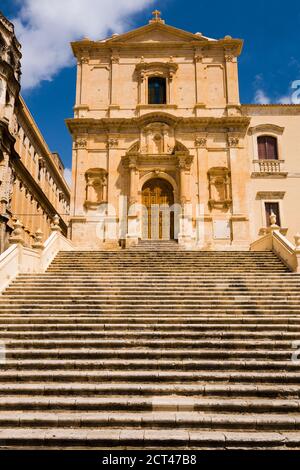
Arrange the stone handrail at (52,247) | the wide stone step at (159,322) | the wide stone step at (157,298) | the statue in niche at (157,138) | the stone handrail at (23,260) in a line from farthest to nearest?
the statue in niche at (157,138)
the stone handrail at (52,247)
the stone handrail at (23,260)
the wide stone step at (157,298)
the wide stone step at (159,322)

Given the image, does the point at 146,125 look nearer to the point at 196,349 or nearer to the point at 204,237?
the point at 204,237

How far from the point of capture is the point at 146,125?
21891 mm

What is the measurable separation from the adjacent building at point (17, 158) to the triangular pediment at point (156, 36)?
23.0ft

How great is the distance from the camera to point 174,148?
21.5m

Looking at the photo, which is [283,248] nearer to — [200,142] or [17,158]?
[200,142]

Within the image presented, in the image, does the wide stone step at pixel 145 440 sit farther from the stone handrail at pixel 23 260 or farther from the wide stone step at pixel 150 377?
the stone handrail at pixel 23 260

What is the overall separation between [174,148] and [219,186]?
10.7 feet

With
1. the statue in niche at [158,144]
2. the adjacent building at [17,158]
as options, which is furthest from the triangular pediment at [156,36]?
the adjacent building at [17,158]

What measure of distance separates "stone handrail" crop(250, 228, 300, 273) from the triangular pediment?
45.5 feet

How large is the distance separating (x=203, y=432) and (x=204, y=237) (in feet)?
50.4

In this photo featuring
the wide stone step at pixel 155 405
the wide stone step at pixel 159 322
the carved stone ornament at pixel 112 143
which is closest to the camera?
the wide stone step at pixel 155 405

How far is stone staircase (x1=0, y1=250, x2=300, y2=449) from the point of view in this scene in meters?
5.62

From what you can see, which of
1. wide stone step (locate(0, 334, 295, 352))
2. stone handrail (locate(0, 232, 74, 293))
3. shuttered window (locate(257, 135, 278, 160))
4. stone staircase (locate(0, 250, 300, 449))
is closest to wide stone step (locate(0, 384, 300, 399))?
stone staircase (locate(0, 250, 300, 449))

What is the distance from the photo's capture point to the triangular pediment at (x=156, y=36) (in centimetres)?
2345
